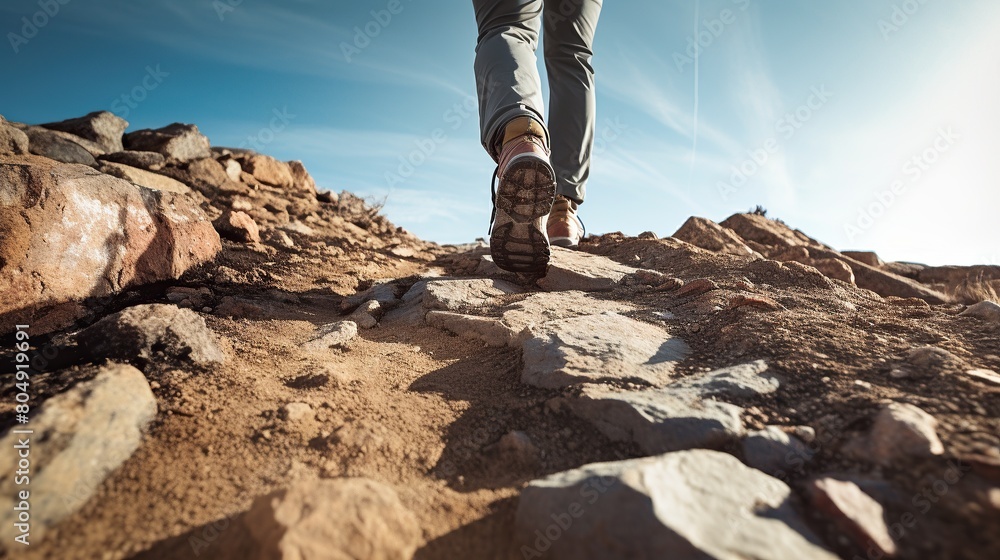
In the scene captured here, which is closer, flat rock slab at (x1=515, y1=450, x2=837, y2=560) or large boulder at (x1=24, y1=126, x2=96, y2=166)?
flat rock slab at (x1=515, y1=450, x2=837, y2=560)

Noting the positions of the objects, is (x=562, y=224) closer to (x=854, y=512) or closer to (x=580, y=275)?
(x=580, y=275)

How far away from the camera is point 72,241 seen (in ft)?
5.36

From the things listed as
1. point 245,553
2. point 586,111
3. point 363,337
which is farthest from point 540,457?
point 586,111

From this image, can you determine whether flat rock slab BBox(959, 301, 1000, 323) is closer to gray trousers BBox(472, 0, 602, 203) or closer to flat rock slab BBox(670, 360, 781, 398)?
flat rock slab BBox(670, 360, 781, 398)

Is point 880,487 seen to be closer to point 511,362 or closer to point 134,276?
point 511,362

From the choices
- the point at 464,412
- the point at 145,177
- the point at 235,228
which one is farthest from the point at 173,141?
the point at 464,412

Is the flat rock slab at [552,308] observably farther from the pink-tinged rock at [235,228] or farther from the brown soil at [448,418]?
the pink-tinged rock at [235,228]

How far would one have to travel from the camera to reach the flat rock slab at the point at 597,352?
1.25 metres

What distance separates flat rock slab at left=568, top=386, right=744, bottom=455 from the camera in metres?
0.96

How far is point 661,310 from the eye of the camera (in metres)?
1.88

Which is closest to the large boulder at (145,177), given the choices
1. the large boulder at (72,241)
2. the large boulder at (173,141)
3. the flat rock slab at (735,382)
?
the large boulder at (173,141)

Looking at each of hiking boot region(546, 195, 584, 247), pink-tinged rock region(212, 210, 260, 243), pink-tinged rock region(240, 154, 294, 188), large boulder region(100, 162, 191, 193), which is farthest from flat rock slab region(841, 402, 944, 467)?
pink-tinged rock region(240, 154, 294, 188)

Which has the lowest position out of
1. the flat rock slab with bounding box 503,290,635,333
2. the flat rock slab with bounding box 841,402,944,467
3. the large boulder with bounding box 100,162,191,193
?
the flat rock slab with bounding box 841,402,944,467

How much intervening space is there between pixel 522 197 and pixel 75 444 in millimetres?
1555
